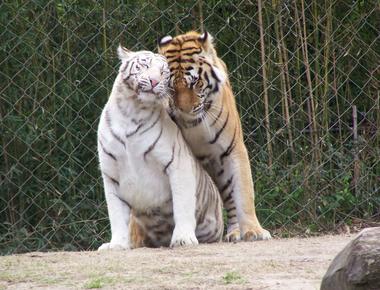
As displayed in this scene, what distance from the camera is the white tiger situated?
6137mm

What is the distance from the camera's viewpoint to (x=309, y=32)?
794cm

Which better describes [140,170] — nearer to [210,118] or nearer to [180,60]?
[210,118]

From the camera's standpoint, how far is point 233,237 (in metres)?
6.67

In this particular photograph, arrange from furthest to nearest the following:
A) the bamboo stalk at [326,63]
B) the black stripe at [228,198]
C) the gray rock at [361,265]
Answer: the bamboo stalk at [326,63] < the black stripe at [228,198] < the gray rock at [361,265]

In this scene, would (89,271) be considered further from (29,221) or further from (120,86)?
(29,221)

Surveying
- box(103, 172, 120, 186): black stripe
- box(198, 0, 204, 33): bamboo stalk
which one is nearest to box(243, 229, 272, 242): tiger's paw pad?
box(103, 172, 120, 186): black stripe

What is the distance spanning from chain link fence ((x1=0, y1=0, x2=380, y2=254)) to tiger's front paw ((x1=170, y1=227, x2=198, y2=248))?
1.29 meters

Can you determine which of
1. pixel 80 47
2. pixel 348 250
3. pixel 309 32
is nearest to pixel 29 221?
pixel 80 47

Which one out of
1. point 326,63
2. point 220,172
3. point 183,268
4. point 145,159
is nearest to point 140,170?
point 145,159

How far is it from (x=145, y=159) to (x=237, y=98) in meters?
1.78

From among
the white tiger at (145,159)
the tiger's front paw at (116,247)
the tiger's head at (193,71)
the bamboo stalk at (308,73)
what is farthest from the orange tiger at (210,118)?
the bamboo stalk at (308,73)

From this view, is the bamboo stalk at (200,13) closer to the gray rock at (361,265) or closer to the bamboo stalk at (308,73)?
the bamboo stalk at (308,73)

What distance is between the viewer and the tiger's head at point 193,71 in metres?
6.39

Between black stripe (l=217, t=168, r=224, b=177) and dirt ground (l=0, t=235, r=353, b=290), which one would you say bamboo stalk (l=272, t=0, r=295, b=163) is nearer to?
black stripe (l=217, t=168, r=224, b=177)
